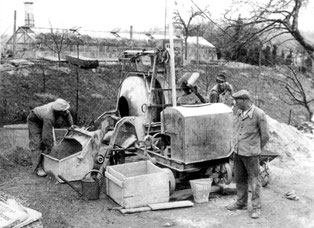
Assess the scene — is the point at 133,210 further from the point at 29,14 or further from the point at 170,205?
the point at 29,14

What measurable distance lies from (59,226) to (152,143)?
9.25 ft

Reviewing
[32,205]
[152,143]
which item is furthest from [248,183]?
[32,205]

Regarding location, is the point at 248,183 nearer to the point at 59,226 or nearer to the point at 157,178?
the point at 157,178

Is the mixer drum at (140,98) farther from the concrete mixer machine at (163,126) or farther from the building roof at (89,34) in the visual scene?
the building roof at (89,34)

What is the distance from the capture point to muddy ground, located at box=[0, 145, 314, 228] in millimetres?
6527

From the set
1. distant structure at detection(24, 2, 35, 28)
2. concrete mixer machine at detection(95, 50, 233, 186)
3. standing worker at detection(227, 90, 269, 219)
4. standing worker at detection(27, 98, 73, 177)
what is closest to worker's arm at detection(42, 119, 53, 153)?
standing worker at detection(27, 98, 73, 177)

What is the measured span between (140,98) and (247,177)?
3.19 m

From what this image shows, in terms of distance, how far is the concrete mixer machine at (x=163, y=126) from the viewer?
25.3ft

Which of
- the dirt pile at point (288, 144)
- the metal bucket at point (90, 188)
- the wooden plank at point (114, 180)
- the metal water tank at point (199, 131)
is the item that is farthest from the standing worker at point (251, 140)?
the dirt pile at point (288, 144)

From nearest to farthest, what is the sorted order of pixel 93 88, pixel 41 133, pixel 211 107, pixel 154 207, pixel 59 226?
pixel 59 226
pixel 154 207
pixel 211 107
pixel 41 133
pixel 93 88

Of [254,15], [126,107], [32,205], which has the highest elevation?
[254,15]

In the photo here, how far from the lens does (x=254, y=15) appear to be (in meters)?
11.5

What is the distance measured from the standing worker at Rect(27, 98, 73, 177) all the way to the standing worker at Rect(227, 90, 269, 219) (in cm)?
375

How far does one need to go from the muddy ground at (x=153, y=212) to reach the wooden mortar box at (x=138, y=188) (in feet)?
0.78
